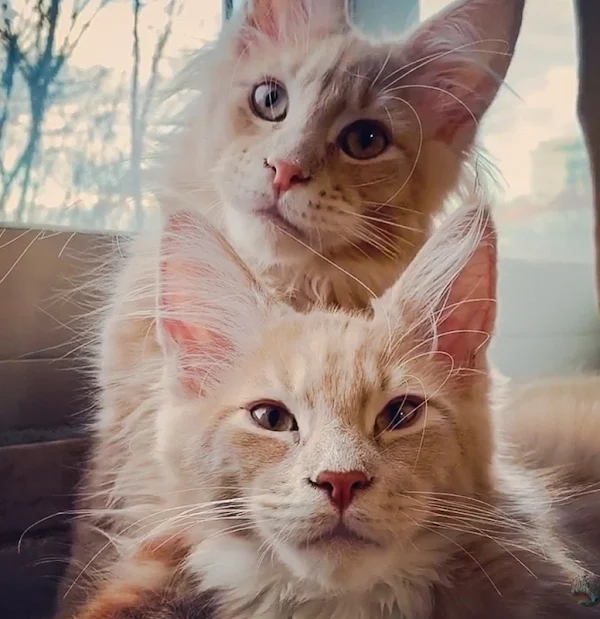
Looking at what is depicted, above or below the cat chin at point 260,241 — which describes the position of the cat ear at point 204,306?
below

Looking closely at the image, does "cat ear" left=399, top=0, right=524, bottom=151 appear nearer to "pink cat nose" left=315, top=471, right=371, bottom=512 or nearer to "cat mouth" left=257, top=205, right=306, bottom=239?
"cat mouth" left=257, top=205, right=306, bottom=239

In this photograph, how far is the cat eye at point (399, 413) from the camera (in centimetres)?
80

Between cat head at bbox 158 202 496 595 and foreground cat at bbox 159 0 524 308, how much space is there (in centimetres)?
4

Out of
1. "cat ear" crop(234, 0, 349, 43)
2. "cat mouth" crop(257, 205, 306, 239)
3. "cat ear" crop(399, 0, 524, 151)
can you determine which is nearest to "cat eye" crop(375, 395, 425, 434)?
"cat mouth" crop(257, 205, 306, 239)

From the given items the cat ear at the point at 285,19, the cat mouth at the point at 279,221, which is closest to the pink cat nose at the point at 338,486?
the cat mouth at the point at 279,221

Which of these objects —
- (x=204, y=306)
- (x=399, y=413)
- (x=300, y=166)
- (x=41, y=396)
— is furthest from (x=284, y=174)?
(x=41, y=396)

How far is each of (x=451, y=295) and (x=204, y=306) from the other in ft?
0.88

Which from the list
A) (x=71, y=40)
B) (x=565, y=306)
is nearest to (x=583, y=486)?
(x=565, y=306)

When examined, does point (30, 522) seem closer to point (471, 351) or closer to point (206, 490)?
point (206, 490)

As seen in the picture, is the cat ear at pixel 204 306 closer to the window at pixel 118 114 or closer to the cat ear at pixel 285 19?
the window at pixel 118 114

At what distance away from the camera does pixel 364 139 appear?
91cm

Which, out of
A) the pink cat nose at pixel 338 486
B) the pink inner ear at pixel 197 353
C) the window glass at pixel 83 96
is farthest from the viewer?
the window glass at pixel 83 96

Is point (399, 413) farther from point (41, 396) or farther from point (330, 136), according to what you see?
point (41, 396)

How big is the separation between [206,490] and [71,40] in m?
0.57
